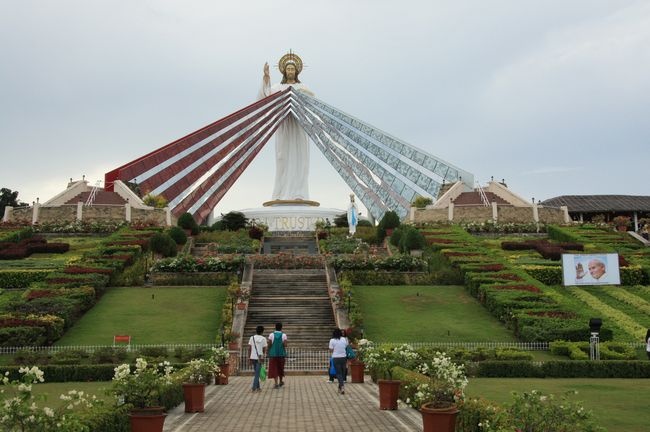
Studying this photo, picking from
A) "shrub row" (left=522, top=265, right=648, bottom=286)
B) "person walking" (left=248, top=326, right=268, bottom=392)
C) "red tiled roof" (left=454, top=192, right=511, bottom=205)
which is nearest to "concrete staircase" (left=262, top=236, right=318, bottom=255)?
"red tiled roof" (left=454, top=192, right=511, bottom=205)

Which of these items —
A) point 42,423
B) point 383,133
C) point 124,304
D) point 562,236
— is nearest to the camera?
point 42,423

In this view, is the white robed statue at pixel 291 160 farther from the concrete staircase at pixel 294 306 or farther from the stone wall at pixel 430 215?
the concrete staircase at pixel 294 306

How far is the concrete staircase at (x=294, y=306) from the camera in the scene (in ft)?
61.6

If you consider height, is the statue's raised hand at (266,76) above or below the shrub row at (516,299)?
above

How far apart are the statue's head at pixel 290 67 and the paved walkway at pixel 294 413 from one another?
37.7m

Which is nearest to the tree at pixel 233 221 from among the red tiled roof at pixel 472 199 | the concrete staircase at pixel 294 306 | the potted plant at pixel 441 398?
the red tiled roof at pixel 472 199

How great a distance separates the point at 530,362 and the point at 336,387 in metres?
3.86

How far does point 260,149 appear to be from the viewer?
44938mm

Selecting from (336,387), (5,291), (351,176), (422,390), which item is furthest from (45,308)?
(351,176)

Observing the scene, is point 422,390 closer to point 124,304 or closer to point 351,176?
point 124,304

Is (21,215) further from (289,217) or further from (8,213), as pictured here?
(289,217)

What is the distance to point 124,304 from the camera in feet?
68.5

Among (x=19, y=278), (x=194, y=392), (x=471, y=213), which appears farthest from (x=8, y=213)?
(x=194, y=392)

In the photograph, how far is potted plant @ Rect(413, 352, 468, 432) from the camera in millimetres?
6965
